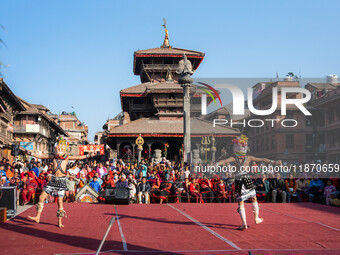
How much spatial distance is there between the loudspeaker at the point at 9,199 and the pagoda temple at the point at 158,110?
22.0 metres

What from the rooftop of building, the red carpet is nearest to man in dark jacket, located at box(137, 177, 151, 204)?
the red carpet

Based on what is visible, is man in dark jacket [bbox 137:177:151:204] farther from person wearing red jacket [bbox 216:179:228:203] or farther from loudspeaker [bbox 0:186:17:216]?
loudspeaker [bbox 0:186:17:216]

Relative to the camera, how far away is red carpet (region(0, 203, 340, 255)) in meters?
7.59

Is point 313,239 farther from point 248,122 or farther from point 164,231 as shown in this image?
point 248,122

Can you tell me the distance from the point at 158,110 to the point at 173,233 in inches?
1310

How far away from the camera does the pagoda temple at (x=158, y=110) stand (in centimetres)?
3778

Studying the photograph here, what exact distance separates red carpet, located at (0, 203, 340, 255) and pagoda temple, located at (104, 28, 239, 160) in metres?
20.8

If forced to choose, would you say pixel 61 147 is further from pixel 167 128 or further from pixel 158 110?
pixel 158 110

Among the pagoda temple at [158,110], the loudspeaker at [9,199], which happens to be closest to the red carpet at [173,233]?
the loudspeaker at [9,199]

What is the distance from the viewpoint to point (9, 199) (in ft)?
39.5

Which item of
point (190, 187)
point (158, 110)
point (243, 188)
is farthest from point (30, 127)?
point (243, 188)

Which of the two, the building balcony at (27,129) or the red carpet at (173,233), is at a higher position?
the building balcony at (27,129)

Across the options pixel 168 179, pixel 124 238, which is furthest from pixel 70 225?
pixel 168 179

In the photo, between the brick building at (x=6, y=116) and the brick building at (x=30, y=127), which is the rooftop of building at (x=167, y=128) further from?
the brick building at (x=30, y=127)
